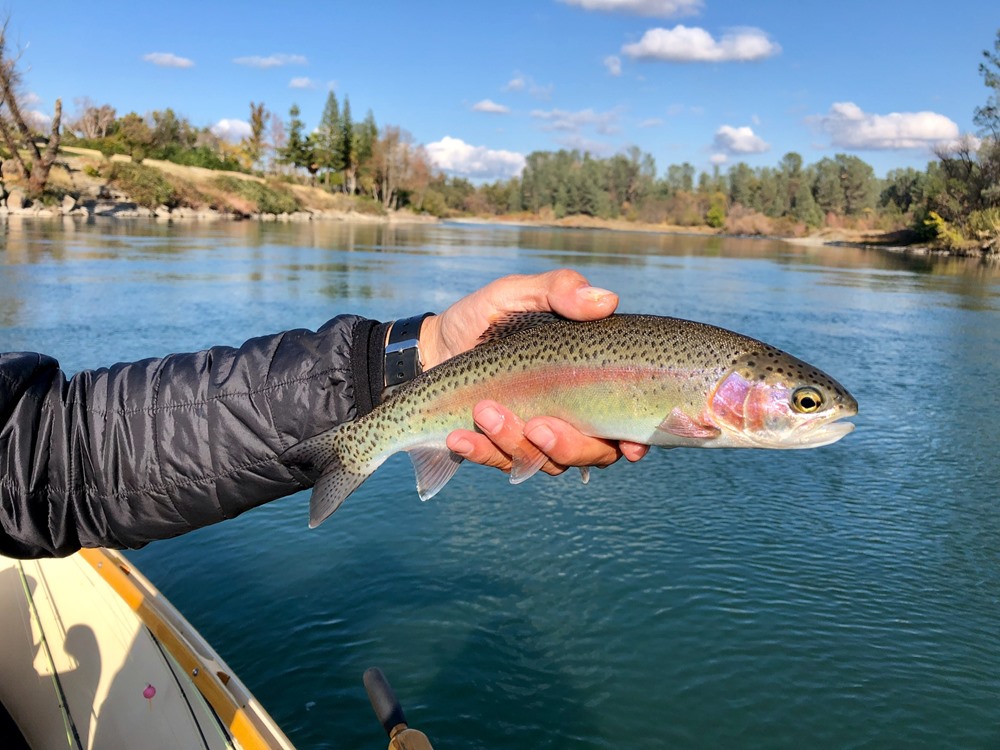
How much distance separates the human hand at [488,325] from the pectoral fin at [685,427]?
0.38 m

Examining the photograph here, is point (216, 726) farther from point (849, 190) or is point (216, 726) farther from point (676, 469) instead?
point (849, 190)

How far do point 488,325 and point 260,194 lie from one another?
297 feet

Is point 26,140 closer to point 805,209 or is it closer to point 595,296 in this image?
point 595,296

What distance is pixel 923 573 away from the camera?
8594 millimetres

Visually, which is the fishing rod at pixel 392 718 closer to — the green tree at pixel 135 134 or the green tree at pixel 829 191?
the green tree at pixel 135 134

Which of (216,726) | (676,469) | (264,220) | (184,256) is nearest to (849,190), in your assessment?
(264,220)

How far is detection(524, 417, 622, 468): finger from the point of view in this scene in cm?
333

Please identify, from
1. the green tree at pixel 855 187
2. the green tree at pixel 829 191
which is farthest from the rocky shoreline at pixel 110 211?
the green tree at pixel 855 187

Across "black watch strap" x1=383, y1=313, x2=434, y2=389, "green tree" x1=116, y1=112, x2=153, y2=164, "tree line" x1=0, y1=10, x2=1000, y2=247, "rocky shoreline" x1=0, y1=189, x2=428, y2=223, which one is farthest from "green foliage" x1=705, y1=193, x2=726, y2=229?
"black watch strap" x1=383, y1=313, x2=434, y2=389

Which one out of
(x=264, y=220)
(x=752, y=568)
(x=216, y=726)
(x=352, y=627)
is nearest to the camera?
(x=216, y=726)

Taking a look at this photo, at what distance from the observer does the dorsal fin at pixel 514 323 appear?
342cm

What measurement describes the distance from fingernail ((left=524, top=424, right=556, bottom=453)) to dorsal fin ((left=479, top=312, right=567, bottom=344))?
44 cm

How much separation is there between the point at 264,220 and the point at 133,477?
87.6m

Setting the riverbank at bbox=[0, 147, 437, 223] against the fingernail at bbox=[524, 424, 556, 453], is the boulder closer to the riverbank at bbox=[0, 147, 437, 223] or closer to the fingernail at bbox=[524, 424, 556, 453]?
the riverbank at bbox=[0, 147, 437, 223]
